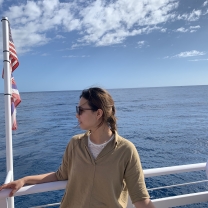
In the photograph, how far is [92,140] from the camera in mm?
1489

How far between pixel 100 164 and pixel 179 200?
112 centimetres

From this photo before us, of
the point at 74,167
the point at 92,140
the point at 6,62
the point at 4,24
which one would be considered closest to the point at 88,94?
the point at 92,140

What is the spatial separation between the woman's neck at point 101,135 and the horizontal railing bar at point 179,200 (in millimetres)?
906

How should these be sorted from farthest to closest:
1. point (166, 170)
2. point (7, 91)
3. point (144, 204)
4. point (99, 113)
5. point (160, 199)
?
point (7, 91)
point (160, 199)
point (166, 170)
point (99, 113)
point (144, 204)

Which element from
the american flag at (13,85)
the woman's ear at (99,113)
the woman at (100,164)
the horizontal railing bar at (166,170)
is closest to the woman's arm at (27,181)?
the woman at (100,164)

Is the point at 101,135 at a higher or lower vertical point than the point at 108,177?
higher

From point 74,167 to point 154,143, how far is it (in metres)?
12.2

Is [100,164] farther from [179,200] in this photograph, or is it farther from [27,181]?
[179,200]

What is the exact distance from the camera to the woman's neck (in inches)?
57.6

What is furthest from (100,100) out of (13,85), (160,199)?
(13,85)

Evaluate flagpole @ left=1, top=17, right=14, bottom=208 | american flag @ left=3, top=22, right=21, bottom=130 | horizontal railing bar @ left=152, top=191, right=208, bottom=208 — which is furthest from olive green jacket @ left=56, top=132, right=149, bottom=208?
american flag @ left=3, top=22, right=21, bottom=130

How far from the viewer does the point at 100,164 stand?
4.46 feet

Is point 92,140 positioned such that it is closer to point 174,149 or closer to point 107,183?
point 107,183

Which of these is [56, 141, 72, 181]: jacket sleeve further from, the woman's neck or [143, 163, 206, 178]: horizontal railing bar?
[143, 163, 206, 178]: horizontal railing bar
